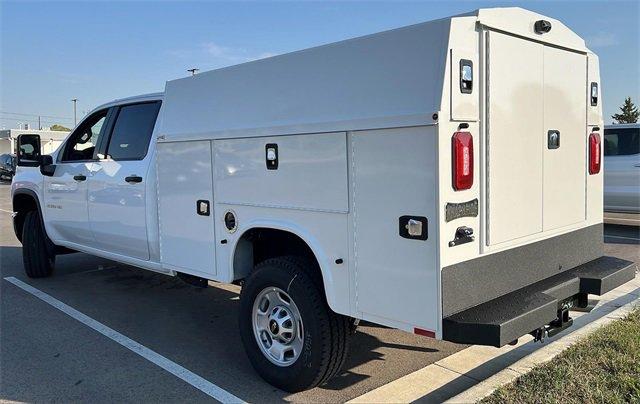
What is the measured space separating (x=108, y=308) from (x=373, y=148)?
4.19 m

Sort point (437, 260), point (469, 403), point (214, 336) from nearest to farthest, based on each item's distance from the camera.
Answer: point (437, 260) < point (469, 403) < point (214, 336)

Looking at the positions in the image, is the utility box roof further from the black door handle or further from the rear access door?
the black door handle

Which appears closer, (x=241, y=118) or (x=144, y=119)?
(x=241, y=118)

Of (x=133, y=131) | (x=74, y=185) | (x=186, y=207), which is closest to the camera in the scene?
(x=186, y=207)

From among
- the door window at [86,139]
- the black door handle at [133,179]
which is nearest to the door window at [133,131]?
the black door handle at [133,179]

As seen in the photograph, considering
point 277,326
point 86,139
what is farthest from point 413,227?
point 86,139

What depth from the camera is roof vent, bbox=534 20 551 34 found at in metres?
3.76

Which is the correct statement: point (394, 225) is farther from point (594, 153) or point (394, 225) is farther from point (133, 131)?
point (133, 131)

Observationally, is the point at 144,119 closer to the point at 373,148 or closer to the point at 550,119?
the point at 373,148

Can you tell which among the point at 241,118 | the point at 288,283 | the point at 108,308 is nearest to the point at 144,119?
the point at 241,118

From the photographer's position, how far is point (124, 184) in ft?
18.0

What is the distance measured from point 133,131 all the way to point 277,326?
9.19ft

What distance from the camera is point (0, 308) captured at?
622 centimetres

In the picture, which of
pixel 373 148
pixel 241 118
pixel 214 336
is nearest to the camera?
pixel 373 148
